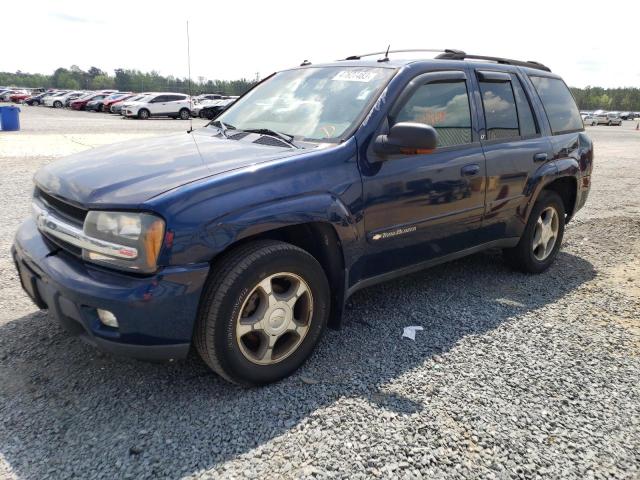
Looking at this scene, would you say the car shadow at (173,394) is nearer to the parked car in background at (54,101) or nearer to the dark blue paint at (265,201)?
the dark blue paint at (265,201)

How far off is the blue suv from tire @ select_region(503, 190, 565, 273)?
20 cm

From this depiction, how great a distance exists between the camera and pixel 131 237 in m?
2.42

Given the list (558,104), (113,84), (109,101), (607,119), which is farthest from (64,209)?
(113,84)

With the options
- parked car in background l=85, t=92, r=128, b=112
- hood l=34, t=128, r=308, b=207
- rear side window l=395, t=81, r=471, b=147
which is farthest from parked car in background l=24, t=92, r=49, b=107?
rear side window l=395, t=81, r=471, b=147

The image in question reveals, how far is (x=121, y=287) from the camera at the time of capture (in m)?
2.40

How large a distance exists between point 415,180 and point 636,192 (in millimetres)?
8128

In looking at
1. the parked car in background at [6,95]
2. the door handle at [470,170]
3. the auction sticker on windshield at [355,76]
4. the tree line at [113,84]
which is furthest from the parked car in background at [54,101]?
the door handle at [470,170]

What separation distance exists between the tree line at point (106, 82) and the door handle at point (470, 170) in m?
52.2

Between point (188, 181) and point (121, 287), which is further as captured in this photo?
point (188, 181)

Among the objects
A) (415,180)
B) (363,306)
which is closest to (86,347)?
(363,306)

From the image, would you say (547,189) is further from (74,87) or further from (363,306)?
(74,87)

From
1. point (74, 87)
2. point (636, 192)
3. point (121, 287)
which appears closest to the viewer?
point (121, 287)

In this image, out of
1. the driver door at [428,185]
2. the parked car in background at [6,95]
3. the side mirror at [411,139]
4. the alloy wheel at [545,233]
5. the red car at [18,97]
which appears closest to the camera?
the side mirror at [411,139]

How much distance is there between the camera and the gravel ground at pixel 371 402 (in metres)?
2.33
